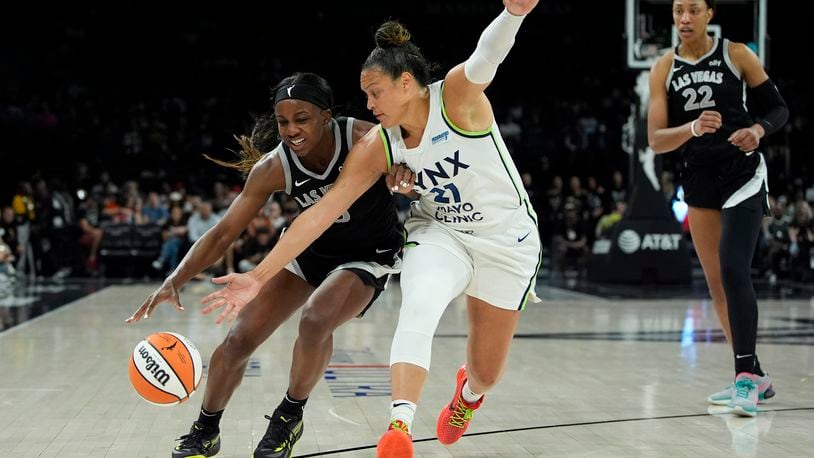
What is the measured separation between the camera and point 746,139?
181 inches

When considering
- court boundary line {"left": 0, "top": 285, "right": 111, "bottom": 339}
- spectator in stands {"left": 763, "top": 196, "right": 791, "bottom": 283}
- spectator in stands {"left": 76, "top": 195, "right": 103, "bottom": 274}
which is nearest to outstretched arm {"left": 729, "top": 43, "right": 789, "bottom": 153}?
court boundary line {"left": 0, "top": 285, "right": 111, "bottom": 339}

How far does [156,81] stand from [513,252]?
1946 cm

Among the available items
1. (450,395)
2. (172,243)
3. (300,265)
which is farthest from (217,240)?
(172,243)

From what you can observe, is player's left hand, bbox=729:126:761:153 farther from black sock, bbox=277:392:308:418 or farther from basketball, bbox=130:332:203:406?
basketball, bbox=130:332:203:406

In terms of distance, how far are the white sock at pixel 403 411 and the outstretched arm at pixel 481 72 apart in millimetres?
1012

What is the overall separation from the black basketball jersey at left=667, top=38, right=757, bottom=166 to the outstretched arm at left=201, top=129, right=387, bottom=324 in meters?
2.04

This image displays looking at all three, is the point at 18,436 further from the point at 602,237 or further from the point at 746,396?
the point at 602,237

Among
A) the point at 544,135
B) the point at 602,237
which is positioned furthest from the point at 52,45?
the point at 602,237

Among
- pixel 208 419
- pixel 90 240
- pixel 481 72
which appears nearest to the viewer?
pixel 481 72

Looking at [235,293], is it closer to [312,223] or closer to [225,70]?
[312,223]

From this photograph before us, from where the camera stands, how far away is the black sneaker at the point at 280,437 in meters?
3.51

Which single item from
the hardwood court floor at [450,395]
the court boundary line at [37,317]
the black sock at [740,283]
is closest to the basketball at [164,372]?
the hardwood court floor at [450,395]

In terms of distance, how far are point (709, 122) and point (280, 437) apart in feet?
7.97

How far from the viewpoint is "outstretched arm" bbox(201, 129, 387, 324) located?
10.7 feet
